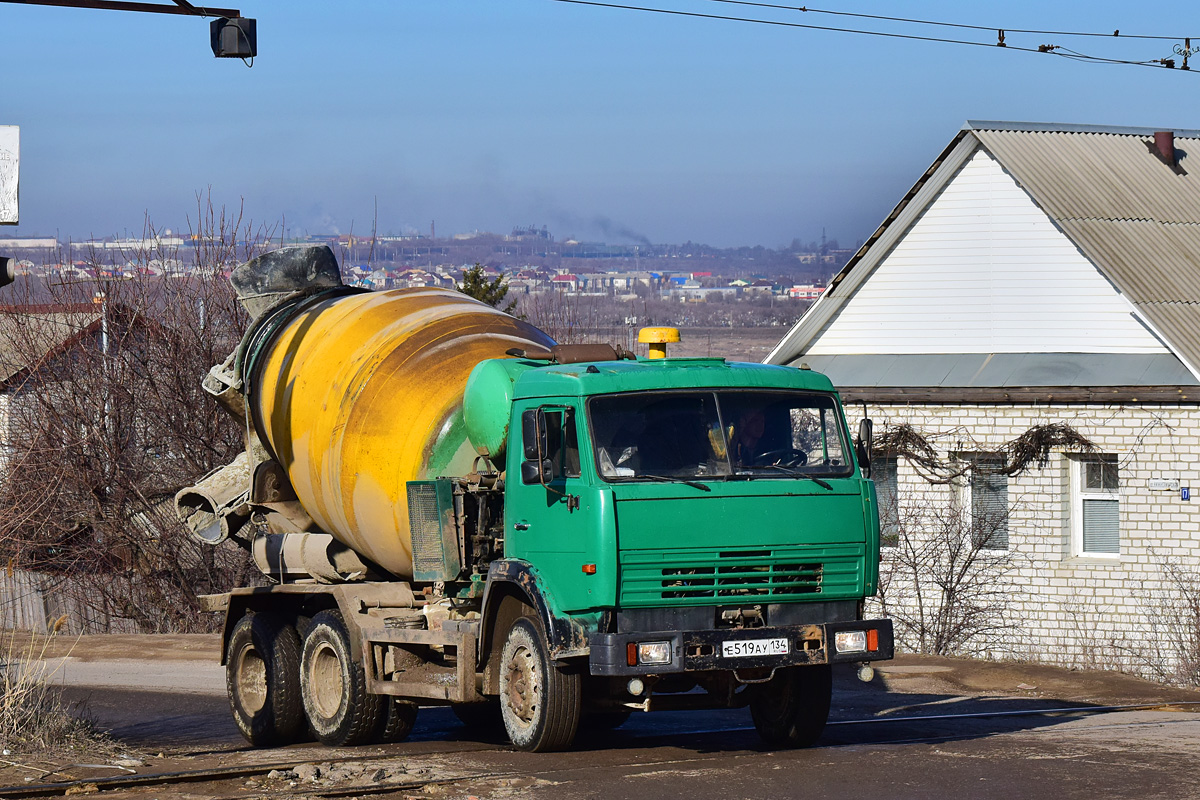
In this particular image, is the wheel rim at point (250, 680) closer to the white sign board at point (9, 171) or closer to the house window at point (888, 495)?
the white sign board at point (9, 171)

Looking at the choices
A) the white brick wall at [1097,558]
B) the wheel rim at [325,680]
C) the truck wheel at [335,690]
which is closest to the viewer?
the truck wheel at [335,690]

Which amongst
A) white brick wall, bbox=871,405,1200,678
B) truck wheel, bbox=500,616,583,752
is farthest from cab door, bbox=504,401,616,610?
white brick wall, bbox=871,405,1200,678

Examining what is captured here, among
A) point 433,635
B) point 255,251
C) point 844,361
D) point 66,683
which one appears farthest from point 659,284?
point 433,635

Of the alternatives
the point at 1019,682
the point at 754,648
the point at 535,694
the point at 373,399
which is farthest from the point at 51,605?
the point at 754,648

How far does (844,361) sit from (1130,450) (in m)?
4.88

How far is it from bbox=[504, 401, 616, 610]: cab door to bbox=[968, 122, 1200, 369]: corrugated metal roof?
12.5 meters

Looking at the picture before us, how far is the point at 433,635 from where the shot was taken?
10867 millimetres

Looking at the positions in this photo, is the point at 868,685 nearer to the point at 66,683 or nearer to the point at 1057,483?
the point at 1057,483

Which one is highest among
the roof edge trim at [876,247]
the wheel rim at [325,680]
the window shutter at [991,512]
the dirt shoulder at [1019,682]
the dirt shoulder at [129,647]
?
the roof edge trim at [876,247]

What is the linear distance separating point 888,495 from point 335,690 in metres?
11.8

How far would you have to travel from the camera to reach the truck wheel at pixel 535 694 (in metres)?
9.52

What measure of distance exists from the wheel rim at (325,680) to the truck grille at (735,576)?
3847mm

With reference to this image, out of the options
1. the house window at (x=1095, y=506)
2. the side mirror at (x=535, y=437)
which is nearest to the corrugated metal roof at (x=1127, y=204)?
the house window at (x=1095, y=506)

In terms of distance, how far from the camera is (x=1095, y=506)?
20.2 metres
